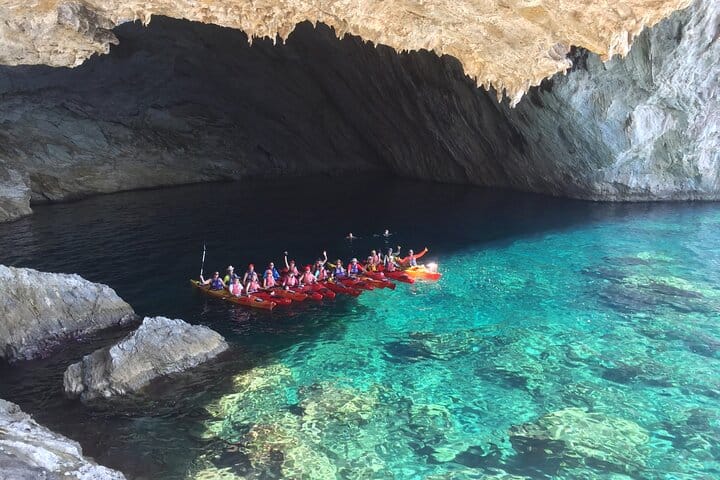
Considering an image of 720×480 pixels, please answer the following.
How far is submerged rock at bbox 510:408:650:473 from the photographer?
923cm

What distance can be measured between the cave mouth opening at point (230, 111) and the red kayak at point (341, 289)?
576 inches

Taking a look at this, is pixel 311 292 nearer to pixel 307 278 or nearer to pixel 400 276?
pixel 307 278

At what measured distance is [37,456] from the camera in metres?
7.06

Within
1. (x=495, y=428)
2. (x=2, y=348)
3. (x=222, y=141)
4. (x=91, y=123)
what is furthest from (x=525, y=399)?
(x=222, y=141)

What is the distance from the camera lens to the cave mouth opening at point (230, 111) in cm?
2941

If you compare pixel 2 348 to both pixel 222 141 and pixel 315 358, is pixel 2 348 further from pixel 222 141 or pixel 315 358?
pixel 222 141

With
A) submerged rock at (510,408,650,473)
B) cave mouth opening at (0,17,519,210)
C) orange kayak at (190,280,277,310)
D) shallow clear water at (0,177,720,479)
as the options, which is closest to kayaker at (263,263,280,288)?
orange kayak at (190,280,277,310)

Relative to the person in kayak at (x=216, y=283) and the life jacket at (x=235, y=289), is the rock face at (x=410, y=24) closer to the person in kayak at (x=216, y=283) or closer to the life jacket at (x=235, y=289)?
the life jacket at (x=235, y=289)

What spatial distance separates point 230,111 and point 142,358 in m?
28.2

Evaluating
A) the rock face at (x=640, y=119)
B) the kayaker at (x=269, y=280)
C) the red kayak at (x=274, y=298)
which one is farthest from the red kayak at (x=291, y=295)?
the rock face at (x=640, y=119)

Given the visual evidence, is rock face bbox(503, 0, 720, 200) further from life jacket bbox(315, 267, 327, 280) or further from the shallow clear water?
life jacket bbox(315, 267, 327, 280)

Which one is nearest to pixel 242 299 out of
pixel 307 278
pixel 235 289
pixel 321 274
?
pixel 235 289

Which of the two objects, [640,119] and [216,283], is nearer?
[216,283]

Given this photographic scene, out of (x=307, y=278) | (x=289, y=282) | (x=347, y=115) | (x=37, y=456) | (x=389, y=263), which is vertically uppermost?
(x=347, y=115)
